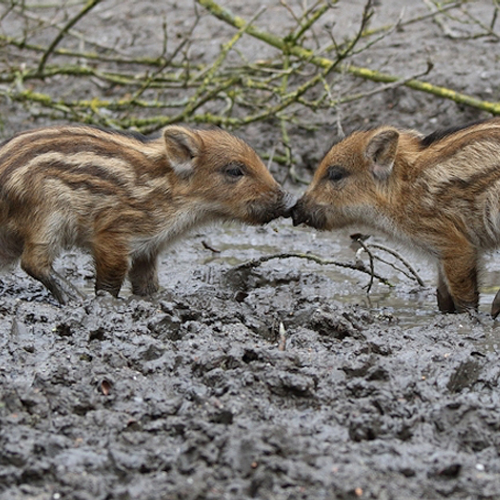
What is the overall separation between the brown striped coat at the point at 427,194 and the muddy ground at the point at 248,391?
44 centimetres

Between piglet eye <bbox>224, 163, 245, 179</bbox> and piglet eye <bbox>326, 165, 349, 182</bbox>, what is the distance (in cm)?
64

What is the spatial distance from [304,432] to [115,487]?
877 mm

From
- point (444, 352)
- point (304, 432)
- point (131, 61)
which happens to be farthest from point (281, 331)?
point (131, 61)

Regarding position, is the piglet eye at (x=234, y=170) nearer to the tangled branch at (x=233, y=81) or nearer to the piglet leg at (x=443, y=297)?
the piglet leg at (x=443, y=297)

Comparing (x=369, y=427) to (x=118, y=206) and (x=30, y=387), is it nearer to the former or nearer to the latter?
(x=30, y=387)

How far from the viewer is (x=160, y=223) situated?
6691 millimetres

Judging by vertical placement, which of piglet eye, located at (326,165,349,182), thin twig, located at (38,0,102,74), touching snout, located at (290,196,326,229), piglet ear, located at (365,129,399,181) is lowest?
touching snout, located at (290,196,326,229)

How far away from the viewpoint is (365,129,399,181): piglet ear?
21.5 feet

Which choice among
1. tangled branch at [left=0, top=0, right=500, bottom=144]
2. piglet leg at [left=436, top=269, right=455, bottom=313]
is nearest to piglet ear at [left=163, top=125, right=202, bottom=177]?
piglet leg at [left=436, top=269, right=455, bottom=313]

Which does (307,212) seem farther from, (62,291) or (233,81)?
(233,81)

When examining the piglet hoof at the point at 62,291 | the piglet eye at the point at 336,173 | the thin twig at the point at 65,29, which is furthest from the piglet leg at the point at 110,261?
the thin twig at the point at 65,29

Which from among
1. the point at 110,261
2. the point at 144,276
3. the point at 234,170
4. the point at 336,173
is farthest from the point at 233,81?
the point at 110,261

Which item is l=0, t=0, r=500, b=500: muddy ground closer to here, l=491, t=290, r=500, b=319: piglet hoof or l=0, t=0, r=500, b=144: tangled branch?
l=491, t=290, r=500, b=319: piglet hoof

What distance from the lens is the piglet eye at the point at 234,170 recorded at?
22.5 ft
